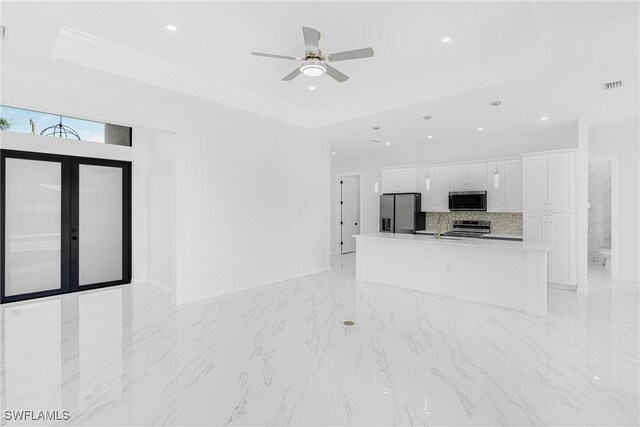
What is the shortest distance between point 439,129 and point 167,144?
4.73 metres

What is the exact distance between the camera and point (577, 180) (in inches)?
202

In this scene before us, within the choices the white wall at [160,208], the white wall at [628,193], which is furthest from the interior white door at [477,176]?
the white wall at [160,208]

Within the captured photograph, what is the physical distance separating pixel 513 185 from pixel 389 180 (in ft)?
8.88

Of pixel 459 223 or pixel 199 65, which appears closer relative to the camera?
pixel 199 65

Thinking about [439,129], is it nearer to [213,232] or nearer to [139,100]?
[213,232]

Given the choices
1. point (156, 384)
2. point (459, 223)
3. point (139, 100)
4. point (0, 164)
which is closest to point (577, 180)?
point (459, 223)

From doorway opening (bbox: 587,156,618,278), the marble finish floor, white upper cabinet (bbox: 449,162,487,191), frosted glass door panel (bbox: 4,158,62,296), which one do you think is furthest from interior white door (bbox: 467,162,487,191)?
frosted glass door panel (bbox: 4,158,62,296)

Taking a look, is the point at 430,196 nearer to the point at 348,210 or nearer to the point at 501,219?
the point at 501,219

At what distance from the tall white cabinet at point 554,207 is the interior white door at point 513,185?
1.16 feet

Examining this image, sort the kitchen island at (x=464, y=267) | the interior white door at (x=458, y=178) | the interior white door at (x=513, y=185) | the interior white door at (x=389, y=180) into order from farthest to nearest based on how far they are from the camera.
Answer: the interior white door at (x=389, y=180)
the interior white door at (x=458, y=178)
the interior white door at (x=513, y=185)
the kitchen island at (x=464, y=267)

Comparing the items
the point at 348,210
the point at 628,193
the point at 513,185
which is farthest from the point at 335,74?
the point at 348,210

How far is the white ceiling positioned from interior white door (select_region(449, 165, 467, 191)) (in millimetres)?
1904

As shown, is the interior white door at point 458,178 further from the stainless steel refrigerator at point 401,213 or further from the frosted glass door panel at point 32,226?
the frosted glass door panel at point 32,226

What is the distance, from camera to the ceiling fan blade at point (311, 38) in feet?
8.18
